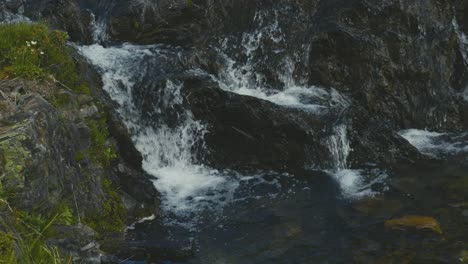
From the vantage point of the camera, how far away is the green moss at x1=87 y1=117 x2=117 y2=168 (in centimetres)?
973

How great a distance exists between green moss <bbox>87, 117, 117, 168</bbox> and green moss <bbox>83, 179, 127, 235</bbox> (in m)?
0.42

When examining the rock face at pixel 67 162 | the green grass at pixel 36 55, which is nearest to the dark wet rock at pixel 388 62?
the rock face at pixel 67 162

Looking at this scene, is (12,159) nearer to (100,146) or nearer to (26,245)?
(26,245)

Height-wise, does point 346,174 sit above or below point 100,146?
below

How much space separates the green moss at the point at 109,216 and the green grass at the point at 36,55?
2053mm

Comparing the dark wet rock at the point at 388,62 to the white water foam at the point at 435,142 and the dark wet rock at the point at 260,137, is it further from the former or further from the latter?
the dark wet rock at the point at 260,137

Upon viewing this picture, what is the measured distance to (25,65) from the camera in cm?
894

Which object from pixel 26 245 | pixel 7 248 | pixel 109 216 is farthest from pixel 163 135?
pixel 7 248

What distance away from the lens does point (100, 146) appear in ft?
32.5

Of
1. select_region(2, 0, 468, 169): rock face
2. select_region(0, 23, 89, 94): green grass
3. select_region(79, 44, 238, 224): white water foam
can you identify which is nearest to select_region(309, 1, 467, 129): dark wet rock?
select_region(2, 0, 468, 169): rock face

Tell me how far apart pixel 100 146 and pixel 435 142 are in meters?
8.80

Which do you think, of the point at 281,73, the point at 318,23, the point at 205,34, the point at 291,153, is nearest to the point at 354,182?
the point at 291,153

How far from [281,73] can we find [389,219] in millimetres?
6199

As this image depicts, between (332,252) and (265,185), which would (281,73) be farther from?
(332,252)
